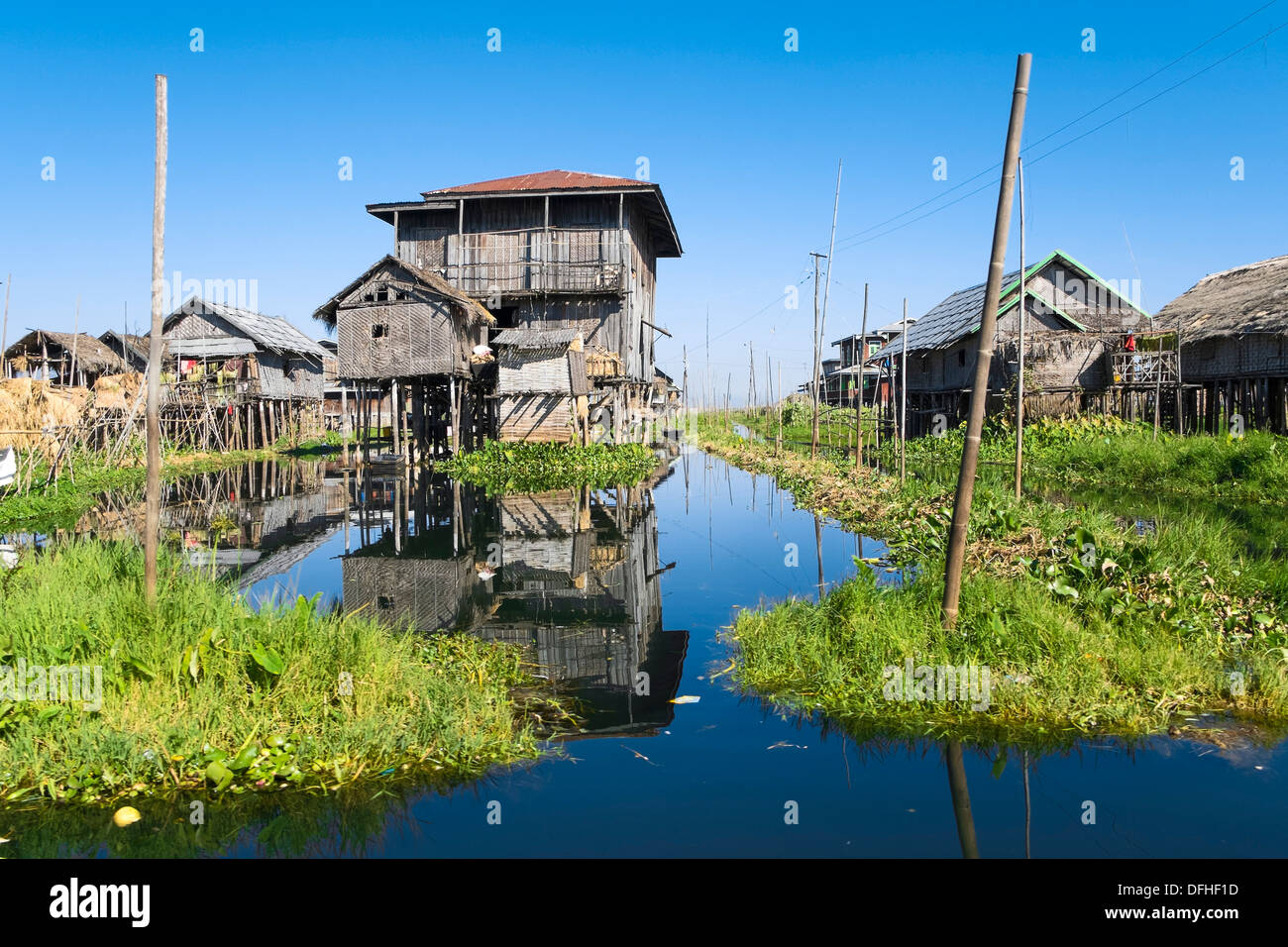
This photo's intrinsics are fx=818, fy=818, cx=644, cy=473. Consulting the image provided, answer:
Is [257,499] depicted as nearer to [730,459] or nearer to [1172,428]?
[730,459]

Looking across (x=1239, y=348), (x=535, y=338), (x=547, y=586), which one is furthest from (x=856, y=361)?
(x=547, y=586)

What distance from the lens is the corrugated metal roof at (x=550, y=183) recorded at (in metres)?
25.8

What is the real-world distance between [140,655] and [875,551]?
9.43 m

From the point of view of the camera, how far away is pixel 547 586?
33.7 ft

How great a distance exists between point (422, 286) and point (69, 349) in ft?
60.3

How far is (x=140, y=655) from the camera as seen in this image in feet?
17.6

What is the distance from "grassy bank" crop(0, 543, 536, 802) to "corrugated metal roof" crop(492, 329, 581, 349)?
18.2 metres

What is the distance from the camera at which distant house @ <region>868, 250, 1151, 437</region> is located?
26688 millimetres

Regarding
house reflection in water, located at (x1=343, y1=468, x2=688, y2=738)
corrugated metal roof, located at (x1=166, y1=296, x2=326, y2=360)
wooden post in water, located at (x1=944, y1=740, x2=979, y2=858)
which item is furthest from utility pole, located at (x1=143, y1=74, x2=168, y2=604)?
corrugated metal roof, located at (x1=166, y1=296, x2=326, y2=360)

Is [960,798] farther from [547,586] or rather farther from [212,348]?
[212,348]

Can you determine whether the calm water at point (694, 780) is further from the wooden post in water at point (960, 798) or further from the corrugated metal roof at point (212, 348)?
the corrugated metal roof at point (212, 348)

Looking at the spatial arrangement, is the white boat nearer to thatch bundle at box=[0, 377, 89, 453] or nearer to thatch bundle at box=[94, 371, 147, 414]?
thatch bundle at box=[0, 377, 89, 453]
